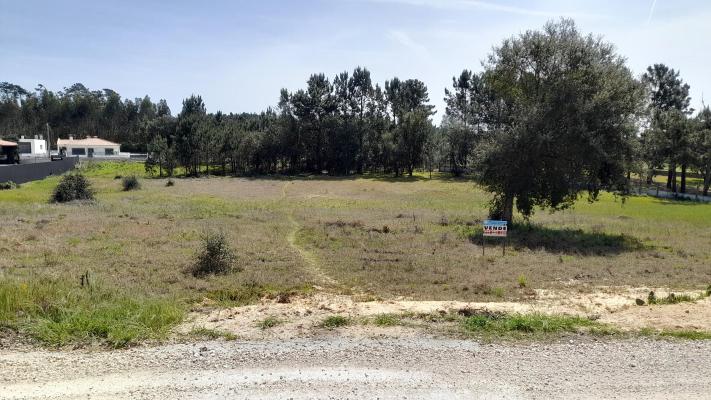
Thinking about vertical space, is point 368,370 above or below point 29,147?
below

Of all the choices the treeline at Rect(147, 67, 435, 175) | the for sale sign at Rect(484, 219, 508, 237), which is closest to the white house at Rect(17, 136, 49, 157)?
the treeline at Rect(147, 67, 435, 175)

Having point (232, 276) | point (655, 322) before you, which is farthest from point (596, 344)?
point (232, 276)

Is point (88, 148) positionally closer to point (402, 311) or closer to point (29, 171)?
point (29, 171)

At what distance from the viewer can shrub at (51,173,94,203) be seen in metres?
42.3

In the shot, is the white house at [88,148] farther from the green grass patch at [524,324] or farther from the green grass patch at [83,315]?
the green grass patch at [524,324]

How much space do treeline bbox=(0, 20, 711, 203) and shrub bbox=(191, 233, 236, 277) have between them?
18.4m

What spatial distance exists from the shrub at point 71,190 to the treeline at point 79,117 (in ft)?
330

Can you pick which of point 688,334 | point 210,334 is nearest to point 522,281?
point 688,334

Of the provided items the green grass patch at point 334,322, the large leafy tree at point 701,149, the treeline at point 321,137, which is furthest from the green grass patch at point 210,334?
the treeline at point 321,137

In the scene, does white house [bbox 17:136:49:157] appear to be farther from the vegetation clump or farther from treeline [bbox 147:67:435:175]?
the vegetation clump

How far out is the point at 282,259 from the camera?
20.6 meters

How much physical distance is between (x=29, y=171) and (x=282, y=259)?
54.7 meters

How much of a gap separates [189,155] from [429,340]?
291ft

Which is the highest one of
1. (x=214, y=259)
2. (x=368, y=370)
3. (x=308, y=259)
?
(x=368, y=370)
